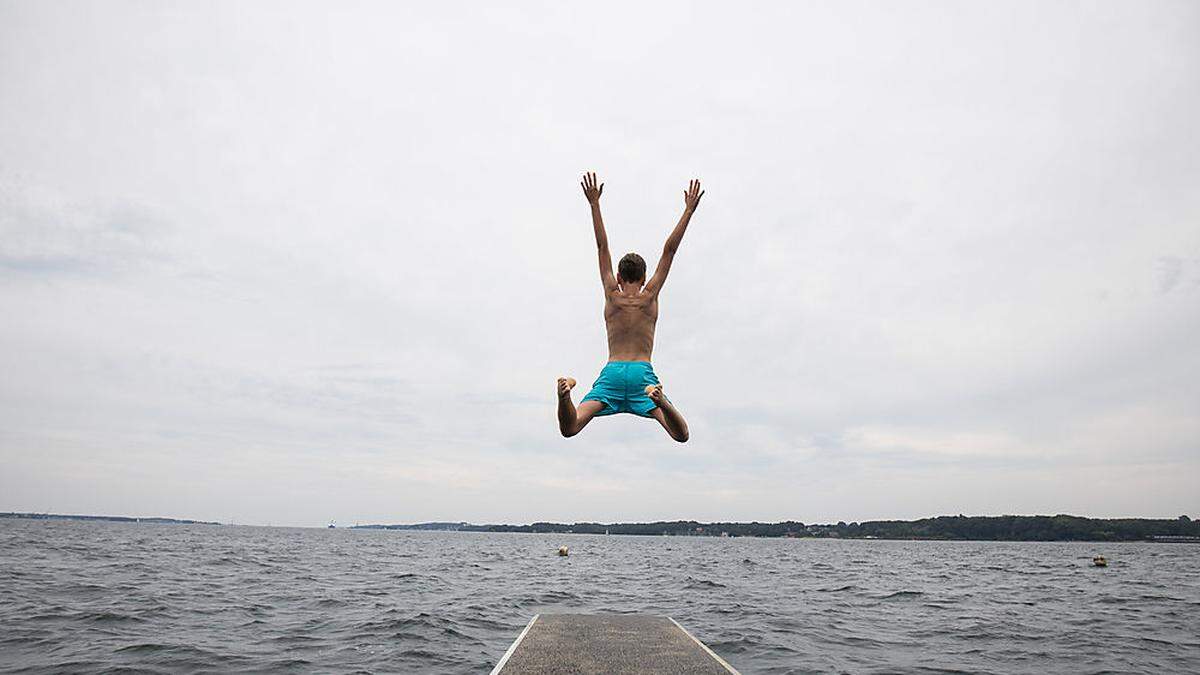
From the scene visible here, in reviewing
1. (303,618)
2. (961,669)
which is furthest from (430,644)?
(961,669)

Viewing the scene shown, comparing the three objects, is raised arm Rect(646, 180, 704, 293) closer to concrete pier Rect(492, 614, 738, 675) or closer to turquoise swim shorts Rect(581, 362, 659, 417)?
turquoise swim shorts Rect(581, 362, 659, 417)

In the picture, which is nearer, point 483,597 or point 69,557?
point 483,597

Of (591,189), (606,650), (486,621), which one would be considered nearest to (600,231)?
(591,189)

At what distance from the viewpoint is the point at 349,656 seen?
703 inches

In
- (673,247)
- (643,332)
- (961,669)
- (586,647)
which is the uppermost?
(673,247)

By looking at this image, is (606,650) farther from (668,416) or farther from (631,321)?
(631,321)

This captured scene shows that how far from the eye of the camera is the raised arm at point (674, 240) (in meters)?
9.20

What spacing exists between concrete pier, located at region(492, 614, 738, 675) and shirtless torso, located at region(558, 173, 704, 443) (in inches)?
135

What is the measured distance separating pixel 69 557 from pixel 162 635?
40640 millimetres

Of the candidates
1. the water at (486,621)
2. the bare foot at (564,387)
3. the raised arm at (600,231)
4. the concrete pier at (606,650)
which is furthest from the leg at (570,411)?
the water at (486,621)

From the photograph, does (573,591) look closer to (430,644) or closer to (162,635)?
(430,644)

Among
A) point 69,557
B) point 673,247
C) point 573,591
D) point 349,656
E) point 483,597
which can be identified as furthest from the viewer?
point 69,557

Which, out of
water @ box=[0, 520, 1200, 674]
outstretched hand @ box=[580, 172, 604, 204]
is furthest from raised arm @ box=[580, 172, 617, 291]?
water @ box=[0, 520, 1200, 674]

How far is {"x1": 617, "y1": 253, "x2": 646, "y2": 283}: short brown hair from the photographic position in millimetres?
9250
